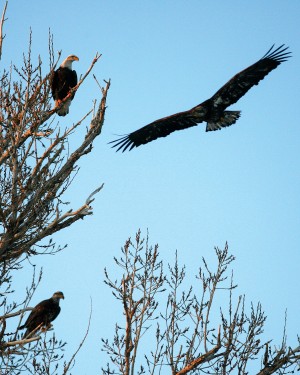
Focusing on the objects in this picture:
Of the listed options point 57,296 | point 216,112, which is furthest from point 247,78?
point 57,296

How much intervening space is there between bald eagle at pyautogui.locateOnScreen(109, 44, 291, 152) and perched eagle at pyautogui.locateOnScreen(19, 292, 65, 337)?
15.5 feet

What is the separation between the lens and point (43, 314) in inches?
300

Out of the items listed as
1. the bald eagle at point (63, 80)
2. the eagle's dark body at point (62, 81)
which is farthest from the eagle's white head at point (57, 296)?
the eagle's dark body at point (62, 81)

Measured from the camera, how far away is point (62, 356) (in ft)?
26.6

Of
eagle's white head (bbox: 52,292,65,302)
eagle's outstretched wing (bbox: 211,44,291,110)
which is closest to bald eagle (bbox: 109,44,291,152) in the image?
eagle's outstretched wing (bbox: 211,44,291,110)

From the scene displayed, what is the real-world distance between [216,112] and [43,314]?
5.24 m

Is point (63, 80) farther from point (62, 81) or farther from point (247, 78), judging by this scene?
point (247, 78)

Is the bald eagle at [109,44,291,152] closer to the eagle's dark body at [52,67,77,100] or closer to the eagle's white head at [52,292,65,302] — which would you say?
the eagle's dark body at [52,67,77,100]

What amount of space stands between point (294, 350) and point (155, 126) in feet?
21.4

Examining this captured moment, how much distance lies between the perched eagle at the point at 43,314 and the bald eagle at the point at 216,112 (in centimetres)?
472

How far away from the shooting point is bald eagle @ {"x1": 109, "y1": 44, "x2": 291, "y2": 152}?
1033 centimetres

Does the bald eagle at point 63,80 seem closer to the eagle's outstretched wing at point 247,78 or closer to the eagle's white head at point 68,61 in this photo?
the eagle's white head at point 68,61

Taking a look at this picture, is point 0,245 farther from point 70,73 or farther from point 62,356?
point 70,73

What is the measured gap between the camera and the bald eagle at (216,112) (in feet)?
33.9
